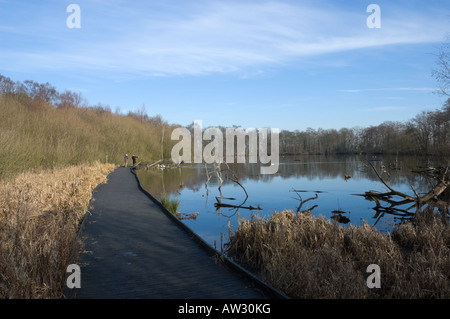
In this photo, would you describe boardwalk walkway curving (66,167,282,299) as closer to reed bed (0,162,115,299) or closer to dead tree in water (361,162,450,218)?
reed bed (0,162,115,299)

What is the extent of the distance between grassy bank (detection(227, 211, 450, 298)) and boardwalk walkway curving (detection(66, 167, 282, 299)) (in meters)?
0.71

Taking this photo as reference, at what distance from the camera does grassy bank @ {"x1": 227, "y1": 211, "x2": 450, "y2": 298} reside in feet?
14.3

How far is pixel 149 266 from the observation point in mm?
5066

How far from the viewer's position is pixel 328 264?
5.29 metres

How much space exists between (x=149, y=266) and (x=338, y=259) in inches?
113

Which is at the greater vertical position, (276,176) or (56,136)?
(56,136)

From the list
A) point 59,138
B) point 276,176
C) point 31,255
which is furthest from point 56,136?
point 31,255

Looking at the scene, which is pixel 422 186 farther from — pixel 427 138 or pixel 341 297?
pixel 427 138

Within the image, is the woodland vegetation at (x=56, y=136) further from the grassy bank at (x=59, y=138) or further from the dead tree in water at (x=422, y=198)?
the dead tree in water at (x=422, y=198)

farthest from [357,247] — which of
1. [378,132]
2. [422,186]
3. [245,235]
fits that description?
[378,132]

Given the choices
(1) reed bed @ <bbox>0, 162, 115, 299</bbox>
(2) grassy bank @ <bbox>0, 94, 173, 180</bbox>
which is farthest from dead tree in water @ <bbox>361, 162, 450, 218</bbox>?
(2) grassy bank @ <bbox>0, 94, 173, 180</bbox>

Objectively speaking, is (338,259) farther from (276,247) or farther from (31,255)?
(31,255)

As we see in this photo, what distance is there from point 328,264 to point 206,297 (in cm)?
229

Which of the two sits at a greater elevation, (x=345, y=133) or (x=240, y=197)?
(x=345, y=133)
